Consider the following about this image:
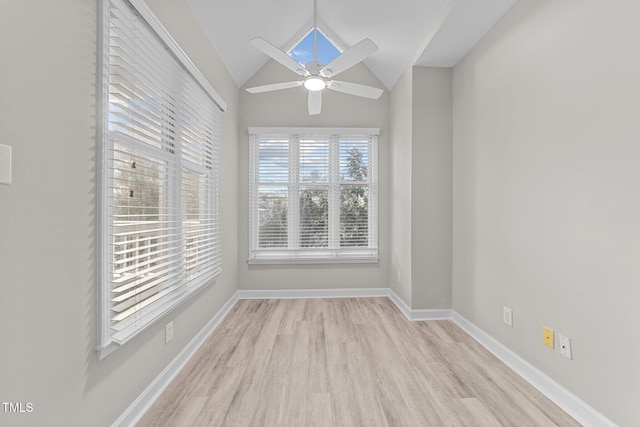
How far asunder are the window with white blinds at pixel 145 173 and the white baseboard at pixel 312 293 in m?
1.40

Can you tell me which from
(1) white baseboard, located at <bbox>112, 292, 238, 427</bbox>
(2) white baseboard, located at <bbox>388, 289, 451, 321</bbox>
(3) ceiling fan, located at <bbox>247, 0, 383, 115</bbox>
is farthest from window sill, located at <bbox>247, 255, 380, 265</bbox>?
(3) ceiling fan, located at <bbox>247, 0, 383, 115</bbox>

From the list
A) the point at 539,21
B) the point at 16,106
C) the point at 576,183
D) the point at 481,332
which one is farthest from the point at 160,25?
the point at 481,332

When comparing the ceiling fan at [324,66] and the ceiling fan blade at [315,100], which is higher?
the ceiling fan at [324,66]

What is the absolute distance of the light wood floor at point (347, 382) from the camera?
166 cm

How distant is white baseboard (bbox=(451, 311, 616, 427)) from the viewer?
1.58m

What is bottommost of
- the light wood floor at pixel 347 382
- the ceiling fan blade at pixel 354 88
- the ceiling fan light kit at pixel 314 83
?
the light wood floor at pixel 347 382

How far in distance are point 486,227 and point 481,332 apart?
915 mm

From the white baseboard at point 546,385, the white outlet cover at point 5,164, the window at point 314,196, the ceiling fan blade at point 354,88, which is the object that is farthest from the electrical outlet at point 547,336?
the white outlet cover at point 5,164

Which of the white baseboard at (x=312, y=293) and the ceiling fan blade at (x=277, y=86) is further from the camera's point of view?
the white baseboard at (x=312, y=293)

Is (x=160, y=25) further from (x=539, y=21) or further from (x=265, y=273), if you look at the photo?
(x=265, y=273)

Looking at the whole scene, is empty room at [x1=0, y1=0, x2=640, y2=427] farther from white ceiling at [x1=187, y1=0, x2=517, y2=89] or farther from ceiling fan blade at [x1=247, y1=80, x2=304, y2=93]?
ceiling fan blade at [x1=247, y1=80, x2=304, y2=93]

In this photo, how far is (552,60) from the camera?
1.85 m

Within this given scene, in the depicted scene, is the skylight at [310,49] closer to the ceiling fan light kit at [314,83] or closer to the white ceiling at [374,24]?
the white ceiling at [374,24]

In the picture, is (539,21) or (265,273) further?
(265,273)
